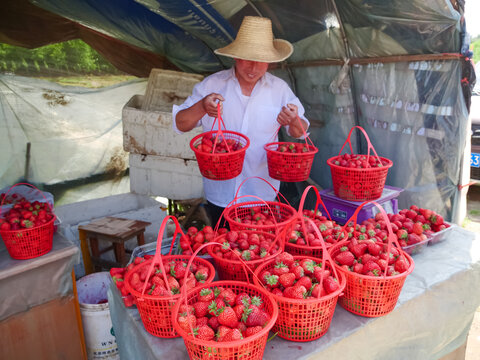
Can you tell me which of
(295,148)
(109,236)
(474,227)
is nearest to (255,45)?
(295,148)

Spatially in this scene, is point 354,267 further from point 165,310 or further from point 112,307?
point 112,307

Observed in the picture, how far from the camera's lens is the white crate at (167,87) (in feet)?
16.0

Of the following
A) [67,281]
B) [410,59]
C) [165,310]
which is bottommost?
[67,281]

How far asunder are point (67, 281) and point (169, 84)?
3.15 metres

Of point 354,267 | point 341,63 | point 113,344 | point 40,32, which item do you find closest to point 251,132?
point 341,63

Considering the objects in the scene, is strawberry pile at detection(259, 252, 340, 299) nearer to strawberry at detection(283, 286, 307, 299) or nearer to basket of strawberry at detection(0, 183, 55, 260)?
strawberry at detection(283, 286, 307, 299)

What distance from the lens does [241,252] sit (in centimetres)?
164

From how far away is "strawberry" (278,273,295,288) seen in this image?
1364 millimetres

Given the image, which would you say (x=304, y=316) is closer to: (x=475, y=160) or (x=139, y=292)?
(x=139, y=292)

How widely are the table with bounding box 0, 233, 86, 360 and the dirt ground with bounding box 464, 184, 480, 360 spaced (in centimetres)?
314

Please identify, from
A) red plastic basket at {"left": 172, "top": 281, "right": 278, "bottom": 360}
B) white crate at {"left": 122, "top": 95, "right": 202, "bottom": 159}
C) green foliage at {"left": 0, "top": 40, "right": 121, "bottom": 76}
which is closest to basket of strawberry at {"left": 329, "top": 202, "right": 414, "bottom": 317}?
red plastic basket at {"left": 172, "top": 281, "right": 278, "bottom": 360}

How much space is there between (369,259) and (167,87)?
4066mm

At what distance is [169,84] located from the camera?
4.91 m

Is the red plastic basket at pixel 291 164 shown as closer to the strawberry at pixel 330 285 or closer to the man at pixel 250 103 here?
the man at pixel 250 103
